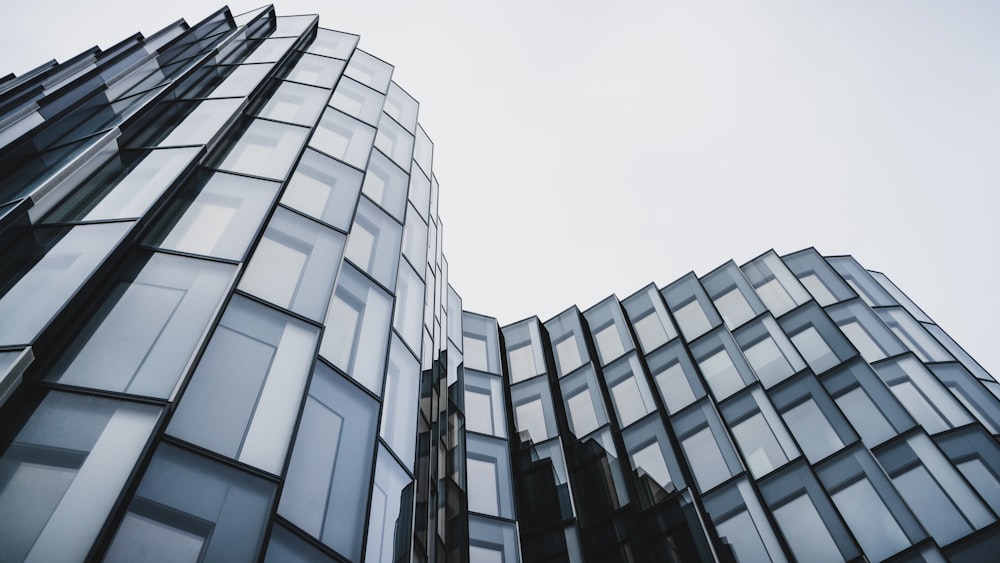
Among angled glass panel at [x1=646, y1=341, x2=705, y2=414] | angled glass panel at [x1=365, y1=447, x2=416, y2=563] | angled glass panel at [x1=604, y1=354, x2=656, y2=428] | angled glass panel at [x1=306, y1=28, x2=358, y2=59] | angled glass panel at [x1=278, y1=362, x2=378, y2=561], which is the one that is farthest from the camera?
angled glass panel at [x1=306, y1=28, x2=358, y2=59]

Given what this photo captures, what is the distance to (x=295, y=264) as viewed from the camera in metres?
11.1

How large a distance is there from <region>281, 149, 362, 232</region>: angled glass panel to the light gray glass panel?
412 mm

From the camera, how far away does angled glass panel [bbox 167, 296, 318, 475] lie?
782 cm

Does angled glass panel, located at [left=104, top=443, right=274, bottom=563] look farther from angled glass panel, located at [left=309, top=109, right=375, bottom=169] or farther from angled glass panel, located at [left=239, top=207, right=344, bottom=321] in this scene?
angled glass panel, located at [left=309, top=109, right=375, bottom=169]

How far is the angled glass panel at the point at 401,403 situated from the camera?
10.9 metres

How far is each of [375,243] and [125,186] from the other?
5.02 meters

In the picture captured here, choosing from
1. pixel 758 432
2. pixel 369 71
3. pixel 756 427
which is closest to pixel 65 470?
pixel 758 432

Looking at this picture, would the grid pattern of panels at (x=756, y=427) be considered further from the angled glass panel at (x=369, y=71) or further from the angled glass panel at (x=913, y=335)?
the angled glass panel at (x=369, y=71)

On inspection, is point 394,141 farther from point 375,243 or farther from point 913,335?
point 913,335

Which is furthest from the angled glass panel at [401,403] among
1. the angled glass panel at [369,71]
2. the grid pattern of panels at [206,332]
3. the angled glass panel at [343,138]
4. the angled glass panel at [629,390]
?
the angled glass panel at [369,71]

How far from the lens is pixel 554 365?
88.6 feet

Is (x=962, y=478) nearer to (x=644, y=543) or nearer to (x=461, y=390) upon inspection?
(x=644, y=543)

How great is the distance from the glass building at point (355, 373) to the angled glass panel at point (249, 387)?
4cm

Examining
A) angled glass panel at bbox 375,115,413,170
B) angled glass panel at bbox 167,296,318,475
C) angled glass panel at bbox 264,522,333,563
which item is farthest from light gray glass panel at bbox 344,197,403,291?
angled glass panel at bbox 264,522,333,563
